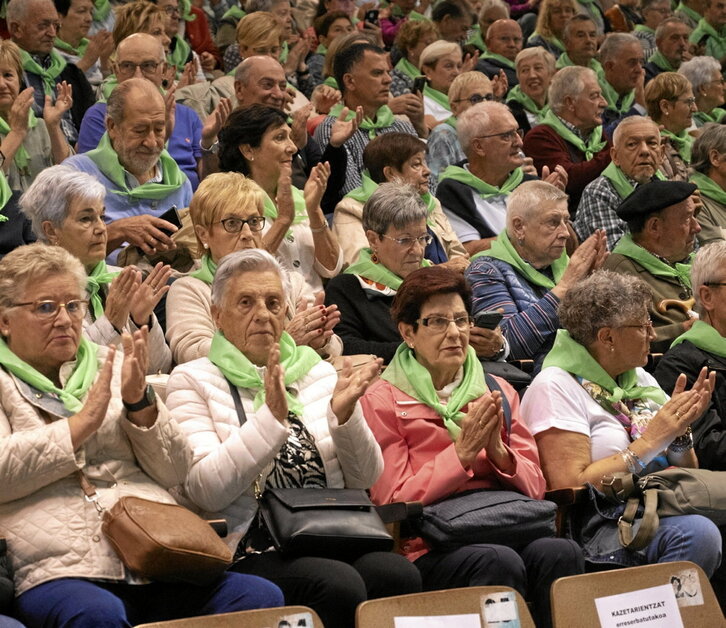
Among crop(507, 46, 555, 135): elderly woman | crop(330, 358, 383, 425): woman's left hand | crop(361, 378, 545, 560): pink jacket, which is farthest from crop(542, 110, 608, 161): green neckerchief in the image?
crop(330, 358, 383, 425): woman's left hand

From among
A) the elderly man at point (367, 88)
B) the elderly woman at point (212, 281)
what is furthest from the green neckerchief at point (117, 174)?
the elderly man at point (367, 88)

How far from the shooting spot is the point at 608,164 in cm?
671

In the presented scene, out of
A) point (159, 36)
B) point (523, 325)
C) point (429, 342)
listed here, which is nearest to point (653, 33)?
point (159, 36)

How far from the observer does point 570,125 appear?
23.3ft

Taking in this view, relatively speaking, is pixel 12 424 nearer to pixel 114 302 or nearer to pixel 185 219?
pixel 114 302

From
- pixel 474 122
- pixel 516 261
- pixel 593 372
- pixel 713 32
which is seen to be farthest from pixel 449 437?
pixel 713 32

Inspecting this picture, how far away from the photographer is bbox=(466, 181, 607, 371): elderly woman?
4.70 metres

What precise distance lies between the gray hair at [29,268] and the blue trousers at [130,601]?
2.43 feet

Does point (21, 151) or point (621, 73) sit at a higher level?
point (21, 151)

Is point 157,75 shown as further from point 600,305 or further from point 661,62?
point 661,62

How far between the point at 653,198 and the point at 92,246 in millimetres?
2392

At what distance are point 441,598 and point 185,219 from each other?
2328mm

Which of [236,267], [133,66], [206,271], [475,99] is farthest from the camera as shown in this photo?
[475,99]

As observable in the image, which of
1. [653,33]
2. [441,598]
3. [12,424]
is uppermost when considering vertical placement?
[12,424]
